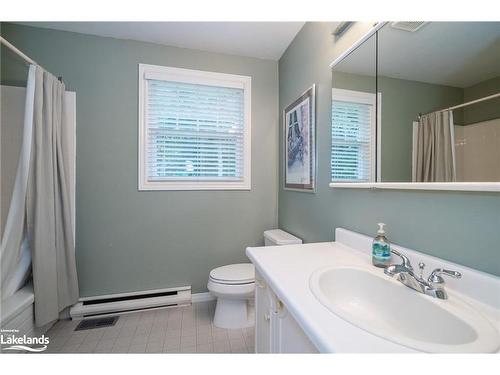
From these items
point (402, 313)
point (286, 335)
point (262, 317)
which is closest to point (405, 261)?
point (402, 313)

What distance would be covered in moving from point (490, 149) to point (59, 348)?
2449mm

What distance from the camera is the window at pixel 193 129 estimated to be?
1.88 meters

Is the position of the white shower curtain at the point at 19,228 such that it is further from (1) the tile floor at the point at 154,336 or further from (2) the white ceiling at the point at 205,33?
(2) the white ceiling at the point at 205,33

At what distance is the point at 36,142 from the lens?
139 centimetres

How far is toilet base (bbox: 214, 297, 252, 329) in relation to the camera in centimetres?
164

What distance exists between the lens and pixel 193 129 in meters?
1.97

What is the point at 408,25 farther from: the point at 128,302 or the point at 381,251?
the point at 128,302

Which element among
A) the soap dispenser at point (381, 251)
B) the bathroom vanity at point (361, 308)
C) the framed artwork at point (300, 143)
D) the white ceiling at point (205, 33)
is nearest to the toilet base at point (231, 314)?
the bathroom vanity at point (361, 308)

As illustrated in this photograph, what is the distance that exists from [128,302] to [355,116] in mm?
2206

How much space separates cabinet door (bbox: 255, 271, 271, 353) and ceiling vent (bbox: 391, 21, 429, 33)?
4.02 feet

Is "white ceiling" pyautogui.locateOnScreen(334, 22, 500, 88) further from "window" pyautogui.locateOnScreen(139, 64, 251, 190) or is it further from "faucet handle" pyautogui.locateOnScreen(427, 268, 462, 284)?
"window" pyautogui.locateOnScreen(139, 64, 251, 190)

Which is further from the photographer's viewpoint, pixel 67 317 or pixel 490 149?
pixel 67 317
